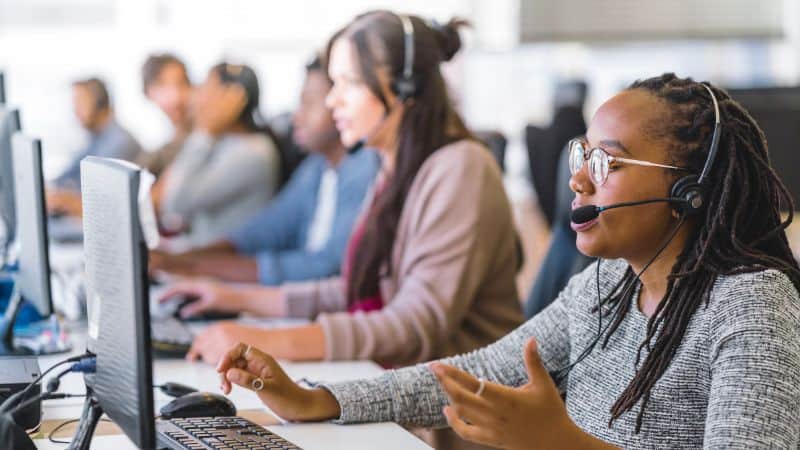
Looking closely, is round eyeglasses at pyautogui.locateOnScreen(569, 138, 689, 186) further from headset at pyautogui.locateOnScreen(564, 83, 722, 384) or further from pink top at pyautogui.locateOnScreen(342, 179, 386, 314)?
pink top at pyautogui.locateOnScreen(342, 179, 386, 314)

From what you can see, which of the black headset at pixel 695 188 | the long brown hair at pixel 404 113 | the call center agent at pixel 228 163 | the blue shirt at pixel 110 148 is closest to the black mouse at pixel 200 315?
the long brown hair at pixel 404 113

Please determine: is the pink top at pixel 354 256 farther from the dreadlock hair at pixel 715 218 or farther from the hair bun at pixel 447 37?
the dreadlock hair at pixel 715 218

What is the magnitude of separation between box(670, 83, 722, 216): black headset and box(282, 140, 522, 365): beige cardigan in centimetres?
84

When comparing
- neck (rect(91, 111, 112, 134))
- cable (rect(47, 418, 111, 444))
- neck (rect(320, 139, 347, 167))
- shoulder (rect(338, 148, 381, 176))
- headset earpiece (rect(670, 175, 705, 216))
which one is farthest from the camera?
neck (rect(91, 111, 112, 134))

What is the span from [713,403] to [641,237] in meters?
0.23

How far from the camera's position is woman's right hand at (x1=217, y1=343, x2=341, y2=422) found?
1.52m

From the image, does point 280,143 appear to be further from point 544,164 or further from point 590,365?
point 590,365

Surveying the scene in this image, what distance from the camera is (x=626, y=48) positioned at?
19.9 ft

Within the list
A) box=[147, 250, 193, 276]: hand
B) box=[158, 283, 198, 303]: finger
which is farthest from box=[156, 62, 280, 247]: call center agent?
box=[158, 283, 198, 303]: finger

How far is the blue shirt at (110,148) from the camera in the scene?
213 inches

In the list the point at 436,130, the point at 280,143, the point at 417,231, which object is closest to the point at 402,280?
the point at 417,231

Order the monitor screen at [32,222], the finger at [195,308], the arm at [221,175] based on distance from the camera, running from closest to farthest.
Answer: the monitor screen at [32,222] → the finger at [195,308] → the arm at [221,175]

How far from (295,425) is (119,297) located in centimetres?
51

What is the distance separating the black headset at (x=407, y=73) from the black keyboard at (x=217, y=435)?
3.02 ft
